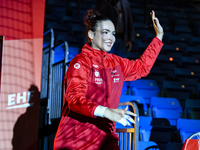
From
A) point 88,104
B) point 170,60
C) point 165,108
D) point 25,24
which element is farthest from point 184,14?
point 88,104

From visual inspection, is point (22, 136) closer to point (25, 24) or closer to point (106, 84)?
point (25, 24)

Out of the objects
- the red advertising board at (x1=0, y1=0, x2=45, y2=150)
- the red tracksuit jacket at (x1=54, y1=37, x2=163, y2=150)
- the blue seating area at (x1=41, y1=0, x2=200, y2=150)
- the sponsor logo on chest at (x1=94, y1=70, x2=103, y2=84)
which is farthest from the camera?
the blue seating area at (x1=41, y1=0, x2=200, y2=150)

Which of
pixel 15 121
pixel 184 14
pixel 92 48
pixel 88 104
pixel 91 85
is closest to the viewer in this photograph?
pixel 88 104

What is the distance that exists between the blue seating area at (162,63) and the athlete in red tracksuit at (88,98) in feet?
1.33

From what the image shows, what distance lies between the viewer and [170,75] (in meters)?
6.00

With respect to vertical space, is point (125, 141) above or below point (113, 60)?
below

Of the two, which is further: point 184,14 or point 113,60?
point 184,14

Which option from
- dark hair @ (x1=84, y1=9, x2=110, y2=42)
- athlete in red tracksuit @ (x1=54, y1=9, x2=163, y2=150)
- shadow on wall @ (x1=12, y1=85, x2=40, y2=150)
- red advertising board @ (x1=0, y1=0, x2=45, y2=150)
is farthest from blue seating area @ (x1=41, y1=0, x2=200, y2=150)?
shadow on wall @ (x1=12, y1=85, x2=40, y2=150)

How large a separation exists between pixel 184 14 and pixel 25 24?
8004mm

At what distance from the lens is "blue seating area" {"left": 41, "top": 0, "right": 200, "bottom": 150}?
3604mm

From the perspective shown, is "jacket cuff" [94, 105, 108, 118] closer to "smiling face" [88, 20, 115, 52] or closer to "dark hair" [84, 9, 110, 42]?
"smiling face" [88, 20, 115, 52]

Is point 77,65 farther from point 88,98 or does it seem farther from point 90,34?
point 90,34

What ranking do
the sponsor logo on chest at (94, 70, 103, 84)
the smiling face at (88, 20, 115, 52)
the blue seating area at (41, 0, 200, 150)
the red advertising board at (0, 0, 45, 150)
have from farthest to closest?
the blue seating area at (41, 0, 200, 150)
the red advertising board at (0, 0, 45, 150)
the smiling face at (88, 20, 115, 52)
the sponsor logo on chest at (94, 70, 103, 84)

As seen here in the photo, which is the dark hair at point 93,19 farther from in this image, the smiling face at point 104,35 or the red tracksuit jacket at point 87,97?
the red tracksuit jacket at point 87,97
